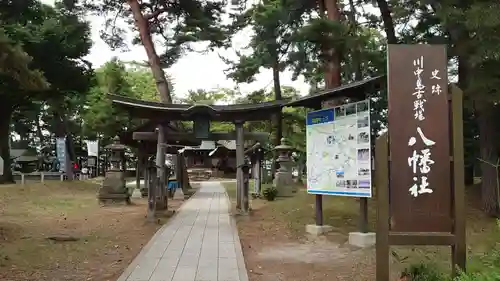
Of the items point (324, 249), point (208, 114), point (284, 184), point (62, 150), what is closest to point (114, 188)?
point (208, 114)

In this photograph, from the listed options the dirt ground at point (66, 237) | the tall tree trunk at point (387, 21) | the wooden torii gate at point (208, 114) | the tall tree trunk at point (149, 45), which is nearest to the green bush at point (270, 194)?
the wooden torii gate at point (208, 114)

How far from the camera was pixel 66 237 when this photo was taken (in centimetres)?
996

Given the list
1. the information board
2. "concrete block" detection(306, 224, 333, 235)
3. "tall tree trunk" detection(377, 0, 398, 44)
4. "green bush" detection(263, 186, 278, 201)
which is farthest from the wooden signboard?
the information board

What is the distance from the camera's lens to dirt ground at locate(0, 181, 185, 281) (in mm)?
7062

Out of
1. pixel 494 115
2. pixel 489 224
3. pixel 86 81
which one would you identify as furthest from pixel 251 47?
pixel 489 224

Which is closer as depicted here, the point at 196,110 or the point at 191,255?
the point at 191,255

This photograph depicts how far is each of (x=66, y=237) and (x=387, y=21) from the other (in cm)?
1059

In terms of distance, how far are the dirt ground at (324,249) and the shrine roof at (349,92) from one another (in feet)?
9.88

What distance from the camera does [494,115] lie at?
12.0 metres

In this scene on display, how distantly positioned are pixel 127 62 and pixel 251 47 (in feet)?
66.0

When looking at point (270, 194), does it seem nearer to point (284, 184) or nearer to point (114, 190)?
point (284, 184)

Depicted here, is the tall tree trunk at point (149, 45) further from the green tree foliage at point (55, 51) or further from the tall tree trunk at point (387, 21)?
the tall tree trunk at point (387, 21)

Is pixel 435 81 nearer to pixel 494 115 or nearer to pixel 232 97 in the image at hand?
pixel 494 115

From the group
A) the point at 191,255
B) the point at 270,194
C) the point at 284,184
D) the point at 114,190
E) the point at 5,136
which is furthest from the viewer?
the point at 5,136
